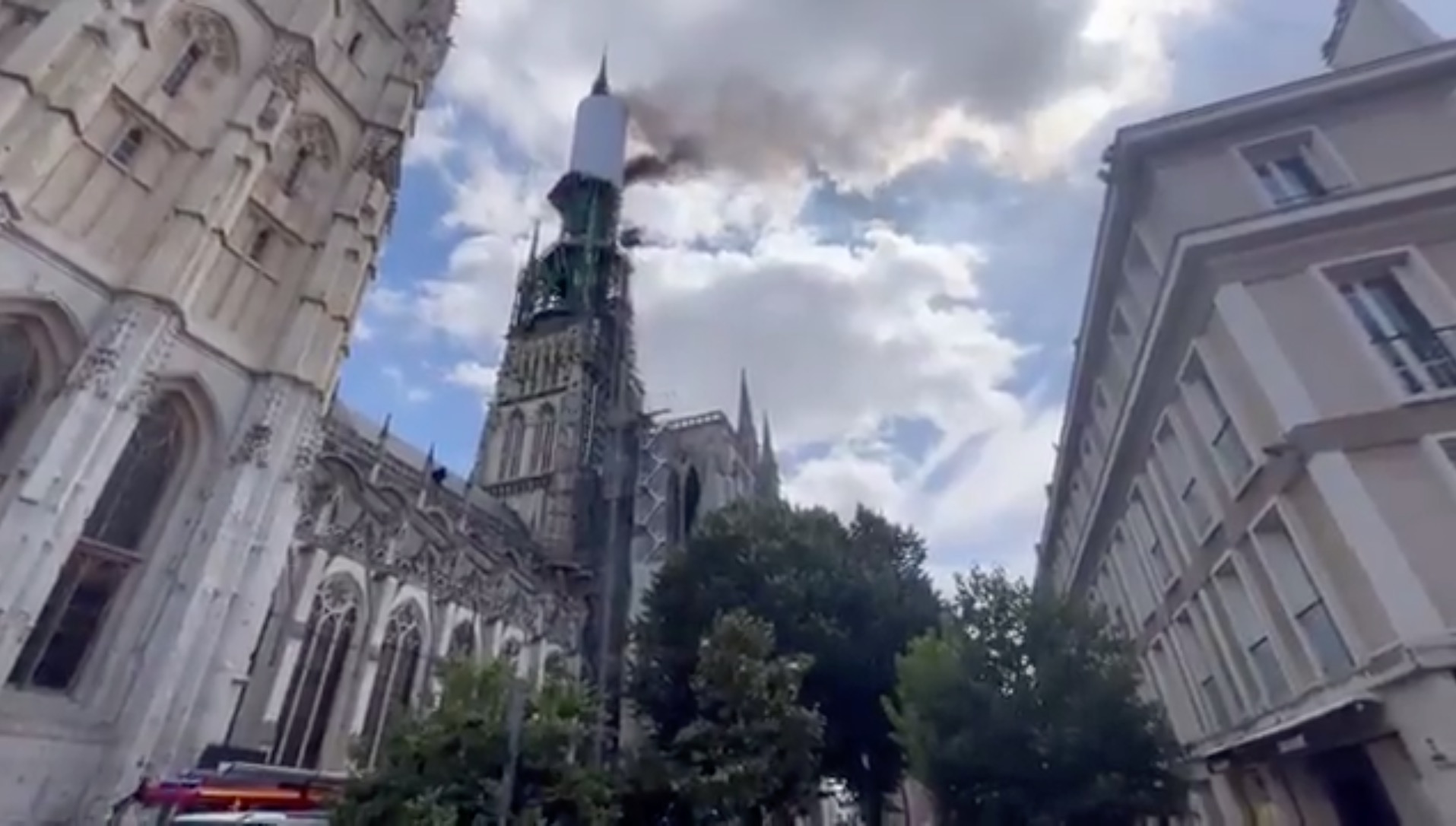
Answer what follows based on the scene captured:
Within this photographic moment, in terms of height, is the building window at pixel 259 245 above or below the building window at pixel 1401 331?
above

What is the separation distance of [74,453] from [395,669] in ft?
51.7

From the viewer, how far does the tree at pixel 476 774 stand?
13961 millimetres

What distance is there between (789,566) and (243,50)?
2165 centimetres

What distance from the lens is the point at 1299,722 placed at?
965 cm

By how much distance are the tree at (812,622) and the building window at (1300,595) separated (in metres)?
10.8

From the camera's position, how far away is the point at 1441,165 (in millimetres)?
12047

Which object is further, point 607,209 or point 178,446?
point 607,209

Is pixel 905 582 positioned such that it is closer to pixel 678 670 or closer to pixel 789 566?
pixel 789 566

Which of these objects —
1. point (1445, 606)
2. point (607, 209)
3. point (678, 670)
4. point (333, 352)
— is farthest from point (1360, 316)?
point (607, 209)

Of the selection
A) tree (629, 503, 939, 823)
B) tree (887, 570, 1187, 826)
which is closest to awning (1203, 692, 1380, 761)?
tree (887, 570, 1187, 826)

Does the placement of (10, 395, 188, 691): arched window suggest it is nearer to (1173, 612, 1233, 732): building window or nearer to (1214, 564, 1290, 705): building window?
(1214, 564, 1290, 705): building window

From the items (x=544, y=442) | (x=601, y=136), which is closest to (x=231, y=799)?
(x=544, y=442)

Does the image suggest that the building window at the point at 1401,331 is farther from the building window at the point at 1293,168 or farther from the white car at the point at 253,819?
the white car at the point at 253,819

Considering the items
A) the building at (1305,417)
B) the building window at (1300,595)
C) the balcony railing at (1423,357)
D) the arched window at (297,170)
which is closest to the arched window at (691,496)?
the arched window at (297,170)
